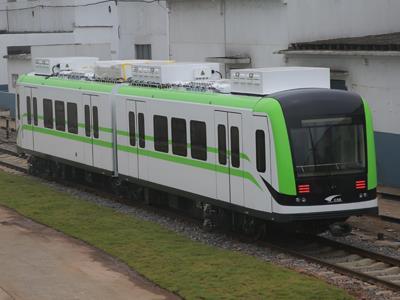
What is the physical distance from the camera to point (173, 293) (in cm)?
1355

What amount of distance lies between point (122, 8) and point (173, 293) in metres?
34.3

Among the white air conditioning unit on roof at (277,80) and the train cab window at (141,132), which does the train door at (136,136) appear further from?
the white air conditioning unit on roof at (277,80)

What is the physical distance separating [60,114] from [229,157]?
9.20 metres

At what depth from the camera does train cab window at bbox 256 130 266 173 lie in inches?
634

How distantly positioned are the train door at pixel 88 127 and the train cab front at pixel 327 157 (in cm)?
838

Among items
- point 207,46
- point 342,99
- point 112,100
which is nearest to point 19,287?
point 342,99

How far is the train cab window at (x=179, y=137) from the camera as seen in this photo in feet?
62.3

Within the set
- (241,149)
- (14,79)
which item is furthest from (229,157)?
(14,79)

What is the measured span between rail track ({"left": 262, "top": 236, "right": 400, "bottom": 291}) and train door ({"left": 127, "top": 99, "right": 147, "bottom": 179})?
14.9ft

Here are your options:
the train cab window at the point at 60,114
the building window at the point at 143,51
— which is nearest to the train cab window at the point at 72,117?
the train cab window at the point at 60,114

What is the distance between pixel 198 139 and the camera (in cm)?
1838

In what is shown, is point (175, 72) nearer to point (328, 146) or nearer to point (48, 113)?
point (328, 146)

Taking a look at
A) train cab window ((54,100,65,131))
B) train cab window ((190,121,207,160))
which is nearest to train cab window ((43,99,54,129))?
train cab window ((54,100,65,131))

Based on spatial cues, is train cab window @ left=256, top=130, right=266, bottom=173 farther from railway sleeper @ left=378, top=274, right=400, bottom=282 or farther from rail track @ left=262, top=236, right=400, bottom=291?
railway sleeper @ left=378, top=274, right=400, bottom=282
